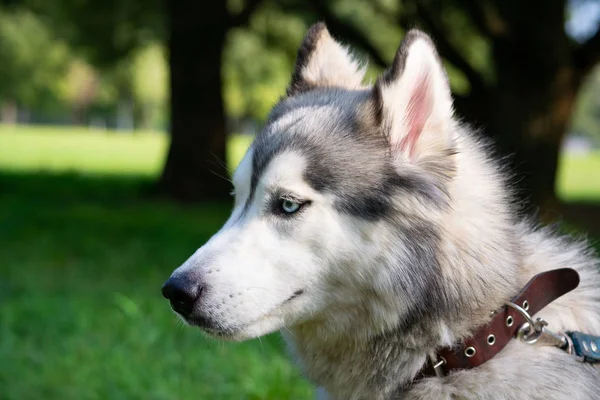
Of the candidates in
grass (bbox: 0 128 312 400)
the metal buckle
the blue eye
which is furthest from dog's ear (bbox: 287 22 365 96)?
the metal buckle

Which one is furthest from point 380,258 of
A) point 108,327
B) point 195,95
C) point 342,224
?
point 195,95

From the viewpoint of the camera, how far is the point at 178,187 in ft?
44.0

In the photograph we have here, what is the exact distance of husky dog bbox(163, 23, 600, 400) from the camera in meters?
2.57

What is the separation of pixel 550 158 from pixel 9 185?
Result: 11.3 m

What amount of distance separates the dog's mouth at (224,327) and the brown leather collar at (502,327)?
0.57 meters

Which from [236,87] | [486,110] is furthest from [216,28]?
[236,87]

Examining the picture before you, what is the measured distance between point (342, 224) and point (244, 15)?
1212cm

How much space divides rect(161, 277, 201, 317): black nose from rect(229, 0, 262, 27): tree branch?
39.0 ft

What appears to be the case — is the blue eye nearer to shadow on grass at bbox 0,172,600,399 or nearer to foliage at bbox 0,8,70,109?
shadow on grass at bbox 0,172,600,399

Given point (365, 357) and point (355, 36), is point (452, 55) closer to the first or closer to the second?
point (355, 36)

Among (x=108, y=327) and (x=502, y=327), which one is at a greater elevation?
(x=502, y=327)

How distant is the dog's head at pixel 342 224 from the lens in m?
2.57

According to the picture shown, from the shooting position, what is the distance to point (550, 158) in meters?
9.22

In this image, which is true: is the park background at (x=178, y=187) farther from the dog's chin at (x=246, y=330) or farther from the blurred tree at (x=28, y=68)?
the blurred tree at (x=28, y=68)
